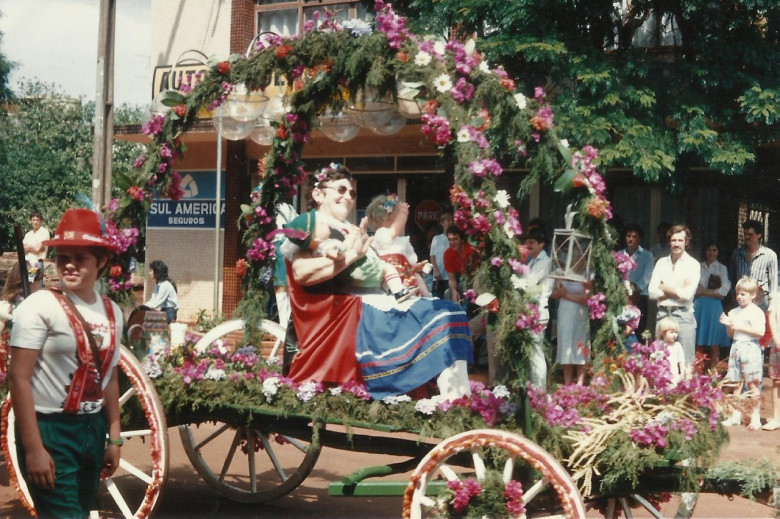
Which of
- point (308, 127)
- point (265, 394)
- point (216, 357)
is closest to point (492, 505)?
point (265, 394)

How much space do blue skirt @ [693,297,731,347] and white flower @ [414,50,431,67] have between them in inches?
279

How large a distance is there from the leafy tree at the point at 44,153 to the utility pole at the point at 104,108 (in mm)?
16008

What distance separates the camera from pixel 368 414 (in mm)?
5062

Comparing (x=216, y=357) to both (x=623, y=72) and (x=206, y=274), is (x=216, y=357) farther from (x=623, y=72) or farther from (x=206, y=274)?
(x=206, y=274)

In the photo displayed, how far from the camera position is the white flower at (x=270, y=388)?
5.42m

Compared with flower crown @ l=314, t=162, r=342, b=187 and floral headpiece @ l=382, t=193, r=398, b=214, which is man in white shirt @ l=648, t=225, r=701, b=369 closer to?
floral headpiece @ l=382, t=193, r=398, b=214

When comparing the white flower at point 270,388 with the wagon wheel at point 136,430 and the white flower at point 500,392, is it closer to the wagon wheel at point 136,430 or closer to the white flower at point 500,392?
the wagon wheel at point 136,430

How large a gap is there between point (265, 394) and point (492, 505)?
162 centimetres

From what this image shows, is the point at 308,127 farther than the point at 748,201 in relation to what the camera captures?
No

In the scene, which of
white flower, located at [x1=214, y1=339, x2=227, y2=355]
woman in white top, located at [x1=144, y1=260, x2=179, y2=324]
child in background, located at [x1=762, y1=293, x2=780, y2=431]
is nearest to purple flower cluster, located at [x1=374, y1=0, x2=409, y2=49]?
white flower, located at [x1=214, y1=339, x2=227, y2=355]

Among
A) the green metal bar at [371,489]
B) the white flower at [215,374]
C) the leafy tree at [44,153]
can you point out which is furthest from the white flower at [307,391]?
the leafy tree at [44,153]

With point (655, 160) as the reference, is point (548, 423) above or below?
below

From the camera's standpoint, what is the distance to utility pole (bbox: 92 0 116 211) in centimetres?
1239

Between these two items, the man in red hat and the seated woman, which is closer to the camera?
the man in red hat
